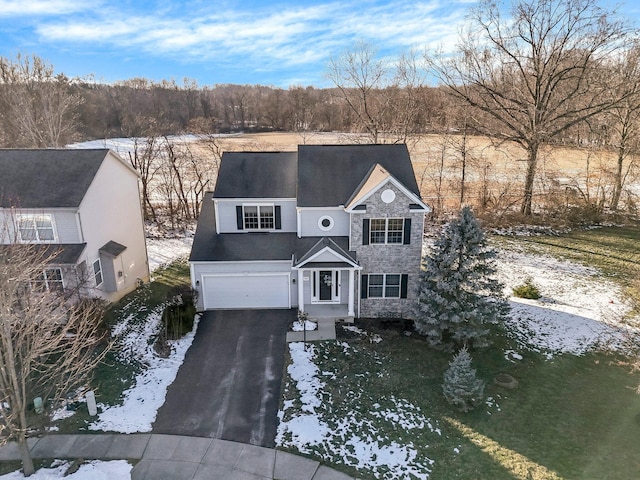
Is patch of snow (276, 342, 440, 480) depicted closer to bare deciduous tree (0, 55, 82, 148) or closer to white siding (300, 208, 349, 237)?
white siding (300, 208, 349, 237)

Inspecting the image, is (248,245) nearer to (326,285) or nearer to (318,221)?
(318,221)

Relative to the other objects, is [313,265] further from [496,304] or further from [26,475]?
[26,475]

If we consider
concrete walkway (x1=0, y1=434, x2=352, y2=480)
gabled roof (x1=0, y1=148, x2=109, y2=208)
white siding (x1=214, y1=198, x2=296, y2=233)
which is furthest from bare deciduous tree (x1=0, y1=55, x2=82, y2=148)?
concrete walkway (x1=0, y1=434, x2=352, y2=480)

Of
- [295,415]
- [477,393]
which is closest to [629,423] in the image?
[477,393]

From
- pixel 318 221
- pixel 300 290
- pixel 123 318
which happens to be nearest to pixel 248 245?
pixel 300 290

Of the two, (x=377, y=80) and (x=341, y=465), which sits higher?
(x=377, y=80)

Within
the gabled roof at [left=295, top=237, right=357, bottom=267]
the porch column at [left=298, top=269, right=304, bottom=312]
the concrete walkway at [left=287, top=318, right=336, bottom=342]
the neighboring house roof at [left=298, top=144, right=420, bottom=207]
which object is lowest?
the concrete walkway at [left=287, top=318, right=336, bottom=342]
